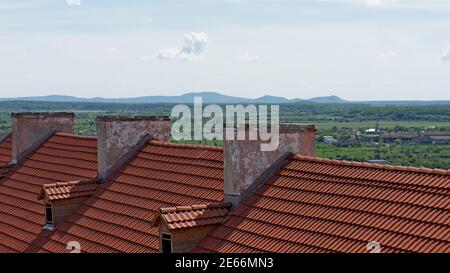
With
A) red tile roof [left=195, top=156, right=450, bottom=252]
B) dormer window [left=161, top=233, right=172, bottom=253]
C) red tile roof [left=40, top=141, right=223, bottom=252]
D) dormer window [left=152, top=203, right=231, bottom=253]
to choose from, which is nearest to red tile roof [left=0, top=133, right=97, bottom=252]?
red tile roof [left=40, top=141, right=223, bottom=252]

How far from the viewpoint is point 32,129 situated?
2764cm

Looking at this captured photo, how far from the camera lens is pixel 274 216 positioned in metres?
15.7

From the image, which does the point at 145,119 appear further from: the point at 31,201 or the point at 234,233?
the point at 234,233

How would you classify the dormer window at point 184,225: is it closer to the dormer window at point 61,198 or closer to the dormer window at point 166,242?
the dormer window at point 166,242

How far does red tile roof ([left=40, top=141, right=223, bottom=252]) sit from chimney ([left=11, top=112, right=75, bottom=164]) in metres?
6.78

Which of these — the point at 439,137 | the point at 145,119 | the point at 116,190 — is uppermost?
the point at 145,119

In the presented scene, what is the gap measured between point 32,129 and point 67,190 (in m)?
7.34

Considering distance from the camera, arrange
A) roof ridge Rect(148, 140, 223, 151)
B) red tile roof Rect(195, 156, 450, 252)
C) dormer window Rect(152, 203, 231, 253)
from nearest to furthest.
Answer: red tile roof Rect(195, 156, 450, 252)
dormer window Rect(152, 203, 231, 253)
roof ridge Rect(148, 140, 223, 151)

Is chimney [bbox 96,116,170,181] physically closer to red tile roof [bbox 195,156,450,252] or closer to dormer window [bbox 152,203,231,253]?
dormer window [bbox 152,203,231,253]

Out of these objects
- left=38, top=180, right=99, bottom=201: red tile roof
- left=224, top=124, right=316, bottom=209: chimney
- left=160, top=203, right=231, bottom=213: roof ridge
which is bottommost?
left=38, top=180, right=99, bottom=201: red tile roof

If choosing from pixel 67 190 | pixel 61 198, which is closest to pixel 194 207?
pixel 61 198

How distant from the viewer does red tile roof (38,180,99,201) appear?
20.7 meters
